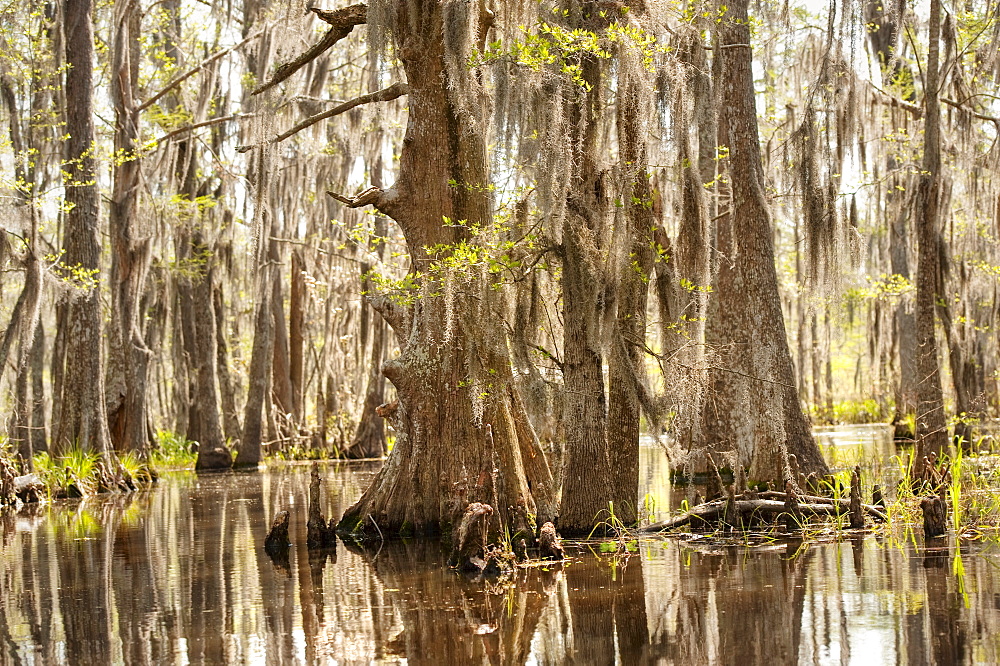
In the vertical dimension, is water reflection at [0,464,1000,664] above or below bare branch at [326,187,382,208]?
below

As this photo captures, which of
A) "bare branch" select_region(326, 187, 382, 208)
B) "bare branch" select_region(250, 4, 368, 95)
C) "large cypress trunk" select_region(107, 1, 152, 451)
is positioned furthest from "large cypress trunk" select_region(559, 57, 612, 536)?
"large cypress trunk" select_region(107, 1, 152, 451)

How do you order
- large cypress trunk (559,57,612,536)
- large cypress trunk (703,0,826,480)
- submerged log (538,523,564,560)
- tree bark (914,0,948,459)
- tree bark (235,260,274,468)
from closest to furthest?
submerged log (538,523,564,560) → large cypress trunk (559,57,612,536) → tree bark (914,0,948,459) → large cypress trunk (703,0,826,480) → tree bark (235,260,274,468)

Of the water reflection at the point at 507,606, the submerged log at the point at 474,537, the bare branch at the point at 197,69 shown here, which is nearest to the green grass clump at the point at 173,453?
the bare branch at the point at 197,69

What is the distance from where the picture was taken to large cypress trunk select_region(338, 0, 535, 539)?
1034 cm

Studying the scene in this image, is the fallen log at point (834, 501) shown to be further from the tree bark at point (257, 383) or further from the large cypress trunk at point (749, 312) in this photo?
the tree bark at point (257, 383)

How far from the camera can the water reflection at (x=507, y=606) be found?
6020mm

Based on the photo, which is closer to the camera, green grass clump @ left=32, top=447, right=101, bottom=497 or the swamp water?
the swamp water

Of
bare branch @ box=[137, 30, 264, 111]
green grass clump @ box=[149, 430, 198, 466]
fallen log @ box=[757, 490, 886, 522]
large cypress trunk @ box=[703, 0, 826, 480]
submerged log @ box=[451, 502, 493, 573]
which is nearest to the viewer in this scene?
submerged log @ box=[451, 502, 493, 573]

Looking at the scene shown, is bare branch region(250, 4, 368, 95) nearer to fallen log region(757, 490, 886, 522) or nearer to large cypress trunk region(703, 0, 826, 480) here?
large cypress trunk region(703, 0, 826, 480)

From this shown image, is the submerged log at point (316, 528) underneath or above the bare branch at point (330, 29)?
underneath

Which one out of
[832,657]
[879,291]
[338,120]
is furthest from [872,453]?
[832,657]

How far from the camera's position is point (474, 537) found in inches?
344

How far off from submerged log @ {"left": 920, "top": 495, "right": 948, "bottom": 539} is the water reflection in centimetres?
33

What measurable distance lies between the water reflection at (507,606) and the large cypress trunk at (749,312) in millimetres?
1832
